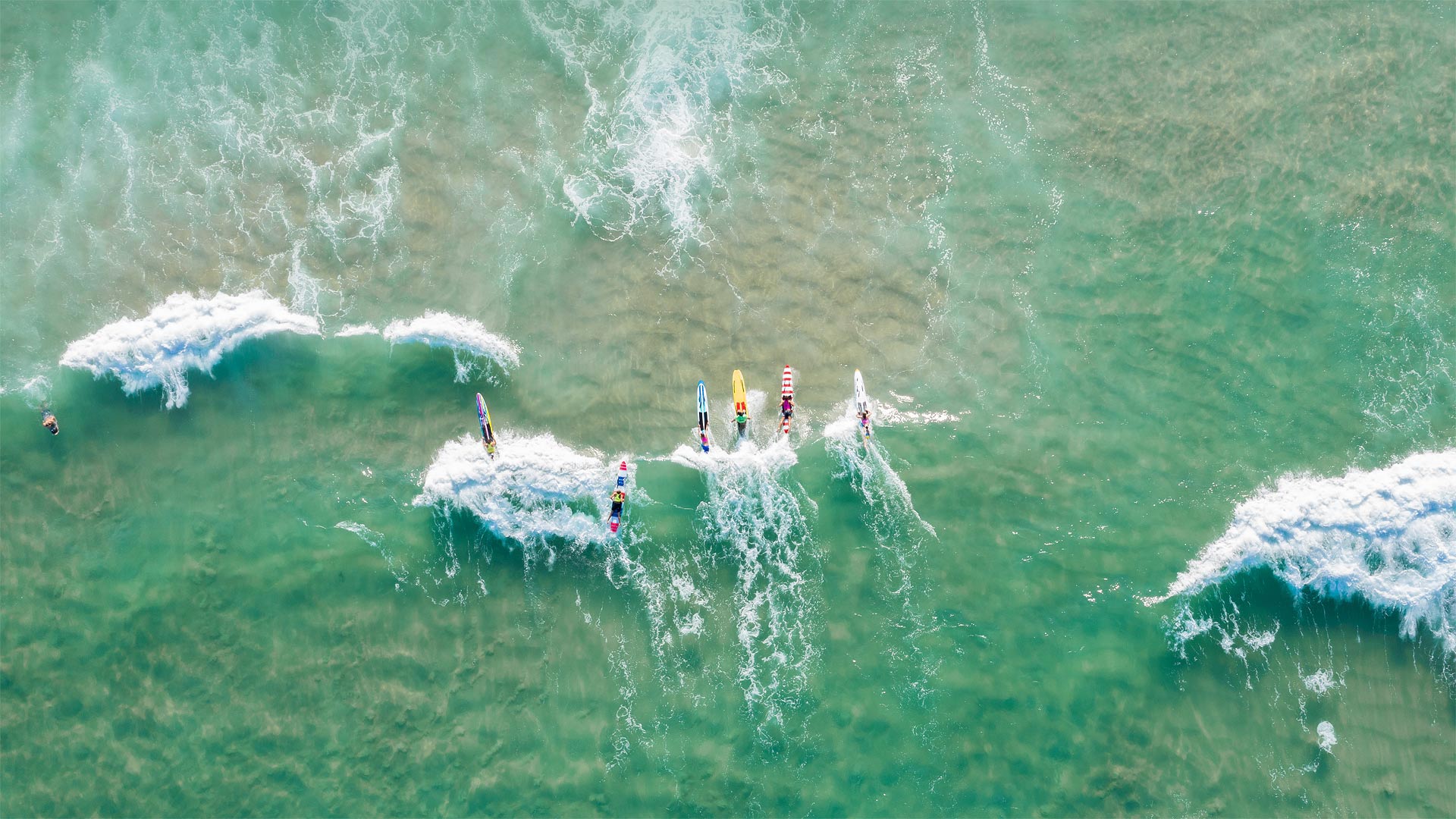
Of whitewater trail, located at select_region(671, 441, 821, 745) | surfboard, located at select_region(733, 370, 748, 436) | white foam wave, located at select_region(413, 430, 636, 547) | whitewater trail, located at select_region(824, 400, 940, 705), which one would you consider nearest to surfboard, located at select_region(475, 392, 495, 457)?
white foam wave, located at select_region(413, 430, 636, 547)

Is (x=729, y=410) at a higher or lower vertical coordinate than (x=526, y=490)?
higher

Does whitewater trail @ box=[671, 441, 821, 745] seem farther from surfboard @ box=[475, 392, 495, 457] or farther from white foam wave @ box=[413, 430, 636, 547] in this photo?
surfboard @ box=[475, 392, 495, 457]

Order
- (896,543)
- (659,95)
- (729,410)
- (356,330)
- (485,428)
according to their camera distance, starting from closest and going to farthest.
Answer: (485,428)
(896,543)
(729,410)
(356,330)
(659,95)

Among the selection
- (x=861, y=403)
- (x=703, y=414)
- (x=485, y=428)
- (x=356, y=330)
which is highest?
(x=356, y=330)

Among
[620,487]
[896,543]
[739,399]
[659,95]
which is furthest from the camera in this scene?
[659,95]

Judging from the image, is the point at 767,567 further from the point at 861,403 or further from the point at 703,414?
the point at 861,403

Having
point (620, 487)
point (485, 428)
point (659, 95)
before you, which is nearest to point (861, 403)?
point (620, 487)

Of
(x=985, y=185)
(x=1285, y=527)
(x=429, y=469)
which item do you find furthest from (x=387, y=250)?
(x=1285, y=527)
